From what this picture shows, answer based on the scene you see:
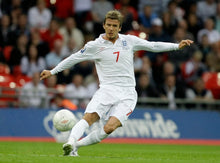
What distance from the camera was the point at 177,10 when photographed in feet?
71.7

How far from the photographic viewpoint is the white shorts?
9.51 metres

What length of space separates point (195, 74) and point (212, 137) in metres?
2.55

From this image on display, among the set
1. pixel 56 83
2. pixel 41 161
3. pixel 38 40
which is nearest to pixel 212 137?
pixel 56 83

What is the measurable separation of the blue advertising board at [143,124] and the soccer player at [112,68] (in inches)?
234

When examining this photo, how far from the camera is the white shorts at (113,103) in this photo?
31.2 ft

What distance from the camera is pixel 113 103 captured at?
9656 millimetres

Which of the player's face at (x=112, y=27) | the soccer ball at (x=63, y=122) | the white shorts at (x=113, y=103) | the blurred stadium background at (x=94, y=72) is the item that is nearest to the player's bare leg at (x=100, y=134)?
the white shorts at (x=113, y=103)

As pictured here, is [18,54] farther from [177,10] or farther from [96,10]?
[177,10]

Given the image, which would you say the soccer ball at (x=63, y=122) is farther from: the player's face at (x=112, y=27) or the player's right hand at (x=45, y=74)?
the player's face at (x=112, y=27)

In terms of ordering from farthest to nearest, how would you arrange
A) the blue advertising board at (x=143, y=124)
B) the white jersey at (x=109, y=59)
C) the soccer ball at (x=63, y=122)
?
the blue advertising board at (x=143, y=124) → the soccer ball at (x=63, y=122) → the white jersey at (x=109, y=59)

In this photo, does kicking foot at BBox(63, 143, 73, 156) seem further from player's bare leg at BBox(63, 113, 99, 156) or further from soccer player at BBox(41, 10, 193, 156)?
soccer player at BBox(41, 10, 193, 156)

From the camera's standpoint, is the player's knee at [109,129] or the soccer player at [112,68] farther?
the soccer player at [112,68]

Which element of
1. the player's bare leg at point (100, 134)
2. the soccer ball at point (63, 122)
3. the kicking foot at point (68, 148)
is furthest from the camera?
the soccer ball at point (63, 122)

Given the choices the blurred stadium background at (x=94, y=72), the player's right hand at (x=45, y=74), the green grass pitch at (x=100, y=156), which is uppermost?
the blurred stadium background at (x=94, y=72)
